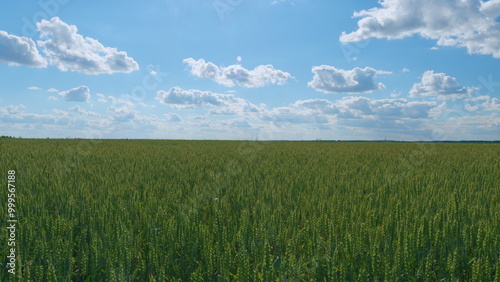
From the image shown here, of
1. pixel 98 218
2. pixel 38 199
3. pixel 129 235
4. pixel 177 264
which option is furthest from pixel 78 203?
pixel 177 264

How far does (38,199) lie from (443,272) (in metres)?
4.60

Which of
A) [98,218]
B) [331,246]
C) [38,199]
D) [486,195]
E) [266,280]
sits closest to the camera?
[266,280]

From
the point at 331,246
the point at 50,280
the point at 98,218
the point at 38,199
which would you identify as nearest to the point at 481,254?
the point at 331,246

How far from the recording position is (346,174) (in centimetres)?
695

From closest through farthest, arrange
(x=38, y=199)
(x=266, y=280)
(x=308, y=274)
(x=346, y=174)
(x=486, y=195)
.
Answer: (x=266, y=280), (x=308, y=274), (x=38, y=199), (x=486, y=195), (x=346, y=174)

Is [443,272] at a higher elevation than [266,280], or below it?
below

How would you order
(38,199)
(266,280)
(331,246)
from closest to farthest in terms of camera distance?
1. (266,280)
2. (331,246)
3. (38,199)

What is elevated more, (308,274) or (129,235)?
(129,235)

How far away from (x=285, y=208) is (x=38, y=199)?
3.24m

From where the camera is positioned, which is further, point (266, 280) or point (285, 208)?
point (285, 208)

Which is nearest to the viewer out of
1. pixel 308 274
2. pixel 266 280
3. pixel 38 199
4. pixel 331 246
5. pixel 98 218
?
pixel 266 280

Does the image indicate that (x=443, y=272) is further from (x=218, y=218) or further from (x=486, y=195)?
(x=486, y=195)

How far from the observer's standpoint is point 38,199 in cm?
413

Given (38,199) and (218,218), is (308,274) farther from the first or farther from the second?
(38,199)
